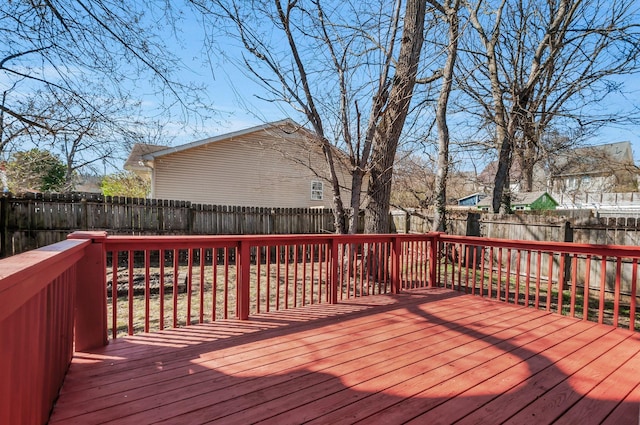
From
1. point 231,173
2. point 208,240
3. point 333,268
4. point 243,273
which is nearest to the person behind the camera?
point 208,240

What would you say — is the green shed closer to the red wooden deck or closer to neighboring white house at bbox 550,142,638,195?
neighboring white house at bbox 550,142,638,195

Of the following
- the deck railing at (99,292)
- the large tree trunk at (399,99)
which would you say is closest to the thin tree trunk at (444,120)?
the large tree trunk at (399,99)

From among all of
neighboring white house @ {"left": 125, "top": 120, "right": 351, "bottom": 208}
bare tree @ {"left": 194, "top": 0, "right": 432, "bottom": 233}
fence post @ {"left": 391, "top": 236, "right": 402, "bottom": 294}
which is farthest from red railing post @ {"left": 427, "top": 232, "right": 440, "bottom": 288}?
neighboring white house @ {"left": 125, "top": 120, "right": 351, "bottom": 208}

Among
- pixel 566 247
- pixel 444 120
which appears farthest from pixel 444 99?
pixel 566 247

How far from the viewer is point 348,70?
203 inches

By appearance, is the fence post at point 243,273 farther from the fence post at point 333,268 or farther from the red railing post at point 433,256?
the red railing post at point 433,256

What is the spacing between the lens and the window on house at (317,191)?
1403cm

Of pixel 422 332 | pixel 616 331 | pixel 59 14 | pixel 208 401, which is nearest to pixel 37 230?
pixel 59 14

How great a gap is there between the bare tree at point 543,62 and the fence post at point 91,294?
6877mm

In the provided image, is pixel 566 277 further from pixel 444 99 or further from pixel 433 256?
pixel 444 99

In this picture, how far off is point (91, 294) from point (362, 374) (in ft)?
6.66

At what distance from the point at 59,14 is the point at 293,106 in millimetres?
2804

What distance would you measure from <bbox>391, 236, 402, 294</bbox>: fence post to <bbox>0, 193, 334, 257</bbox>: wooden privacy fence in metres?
3.87

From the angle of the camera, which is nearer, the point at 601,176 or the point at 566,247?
the point at 566,247
